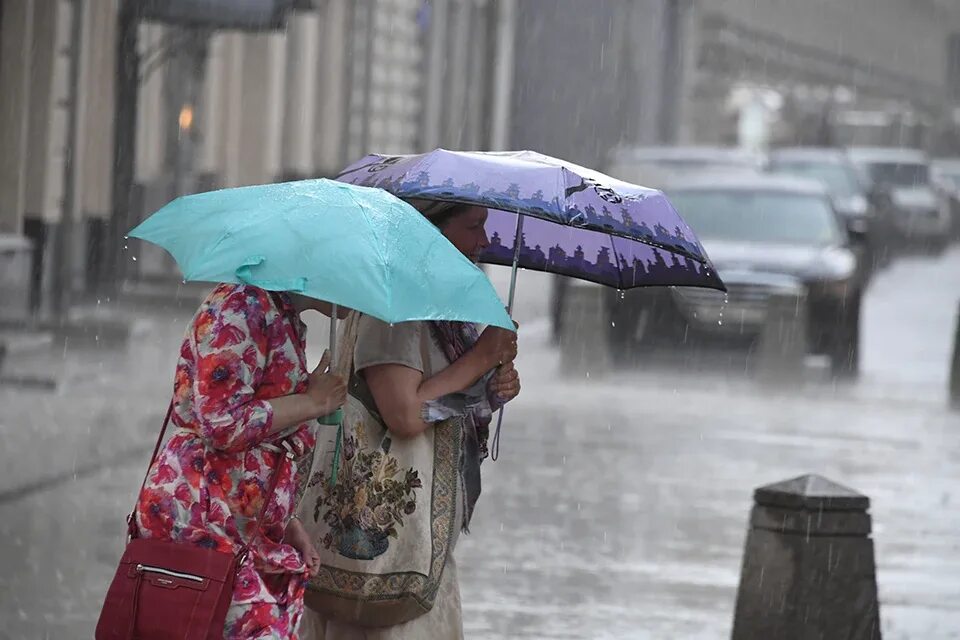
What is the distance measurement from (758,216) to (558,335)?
207cm

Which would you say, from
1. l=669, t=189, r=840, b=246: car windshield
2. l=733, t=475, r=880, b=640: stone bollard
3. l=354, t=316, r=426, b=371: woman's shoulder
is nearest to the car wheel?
l=669, t=189, r=840, b=246: car windshield

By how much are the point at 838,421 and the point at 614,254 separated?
910 cm

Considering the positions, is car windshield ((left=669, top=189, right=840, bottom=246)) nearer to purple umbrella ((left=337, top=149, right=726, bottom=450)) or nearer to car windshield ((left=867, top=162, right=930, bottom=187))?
purple umbrella ((left=337, top=149, right=726, bottom=450))

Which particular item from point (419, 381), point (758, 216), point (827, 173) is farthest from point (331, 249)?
point (827, 173)

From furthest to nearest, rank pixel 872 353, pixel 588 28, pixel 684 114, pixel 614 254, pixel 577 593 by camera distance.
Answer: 1. pixel 684 114
2. pixel 588 28
3. pixel 872 353
4. pixel 577 593
5. pixel 614 254

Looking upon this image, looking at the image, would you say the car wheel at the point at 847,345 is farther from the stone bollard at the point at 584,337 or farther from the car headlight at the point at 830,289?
the stone bollard at the point at 584,337

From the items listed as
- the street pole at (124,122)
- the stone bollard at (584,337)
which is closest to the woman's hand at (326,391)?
the stone bollard at (584,337)

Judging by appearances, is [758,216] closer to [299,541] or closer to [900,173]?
[299,541]

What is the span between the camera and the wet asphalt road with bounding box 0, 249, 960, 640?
7703 millimetres

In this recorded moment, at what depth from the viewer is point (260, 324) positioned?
4.07 metres

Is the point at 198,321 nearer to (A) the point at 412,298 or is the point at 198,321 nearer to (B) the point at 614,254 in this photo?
(A) the point at 412,298

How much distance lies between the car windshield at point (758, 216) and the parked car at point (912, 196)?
20.6 meters

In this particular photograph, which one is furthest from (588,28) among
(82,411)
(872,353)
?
(82,411)

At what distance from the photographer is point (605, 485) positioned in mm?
10688
